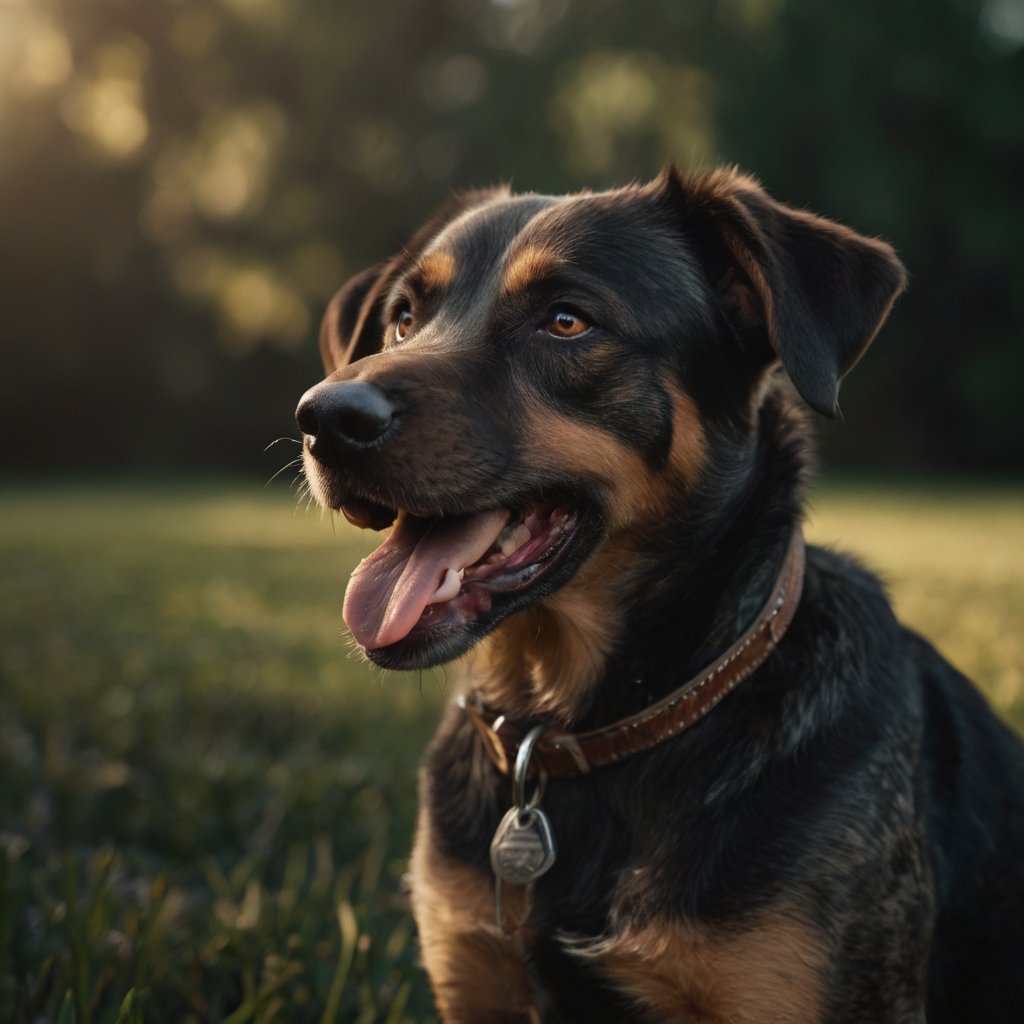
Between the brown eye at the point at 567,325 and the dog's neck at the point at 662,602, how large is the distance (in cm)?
54

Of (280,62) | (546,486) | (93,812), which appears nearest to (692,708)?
(546,486)

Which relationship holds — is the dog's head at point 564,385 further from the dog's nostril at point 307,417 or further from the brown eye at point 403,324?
the brown eye at point 403,324

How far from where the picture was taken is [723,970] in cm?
289

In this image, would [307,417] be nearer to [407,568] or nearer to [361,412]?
[361,412]

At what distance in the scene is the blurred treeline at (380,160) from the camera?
35.2m

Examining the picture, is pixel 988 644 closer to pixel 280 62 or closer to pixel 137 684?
pixel 137 684

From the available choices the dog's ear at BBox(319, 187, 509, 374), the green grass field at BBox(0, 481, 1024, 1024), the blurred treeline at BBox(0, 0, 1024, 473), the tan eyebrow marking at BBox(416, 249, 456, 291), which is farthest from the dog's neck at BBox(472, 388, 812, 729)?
the blurred treeline at BBox(0, 0, 1024, 473)

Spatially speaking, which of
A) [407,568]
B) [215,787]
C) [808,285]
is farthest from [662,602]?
[215,787]

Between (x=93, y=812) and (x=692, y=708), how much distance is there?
292 cm

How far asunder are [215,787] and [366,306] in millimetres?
2285

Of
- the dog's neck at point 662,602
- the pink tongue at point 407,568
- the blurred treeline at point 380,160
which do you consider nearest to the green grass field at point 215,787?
the pink tongue at point 407,568

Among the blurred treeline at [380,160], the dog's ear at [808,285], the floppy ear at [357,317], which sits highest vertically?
the dog's ear at [808,285]

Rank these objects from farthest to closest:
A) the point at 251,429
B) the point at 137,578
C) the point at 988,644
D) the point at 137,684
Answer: the point at 251,429 → the point at 137,578 → the point at 988,644 → the point at 137,684

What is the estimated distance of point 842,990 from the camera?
2875 mm
